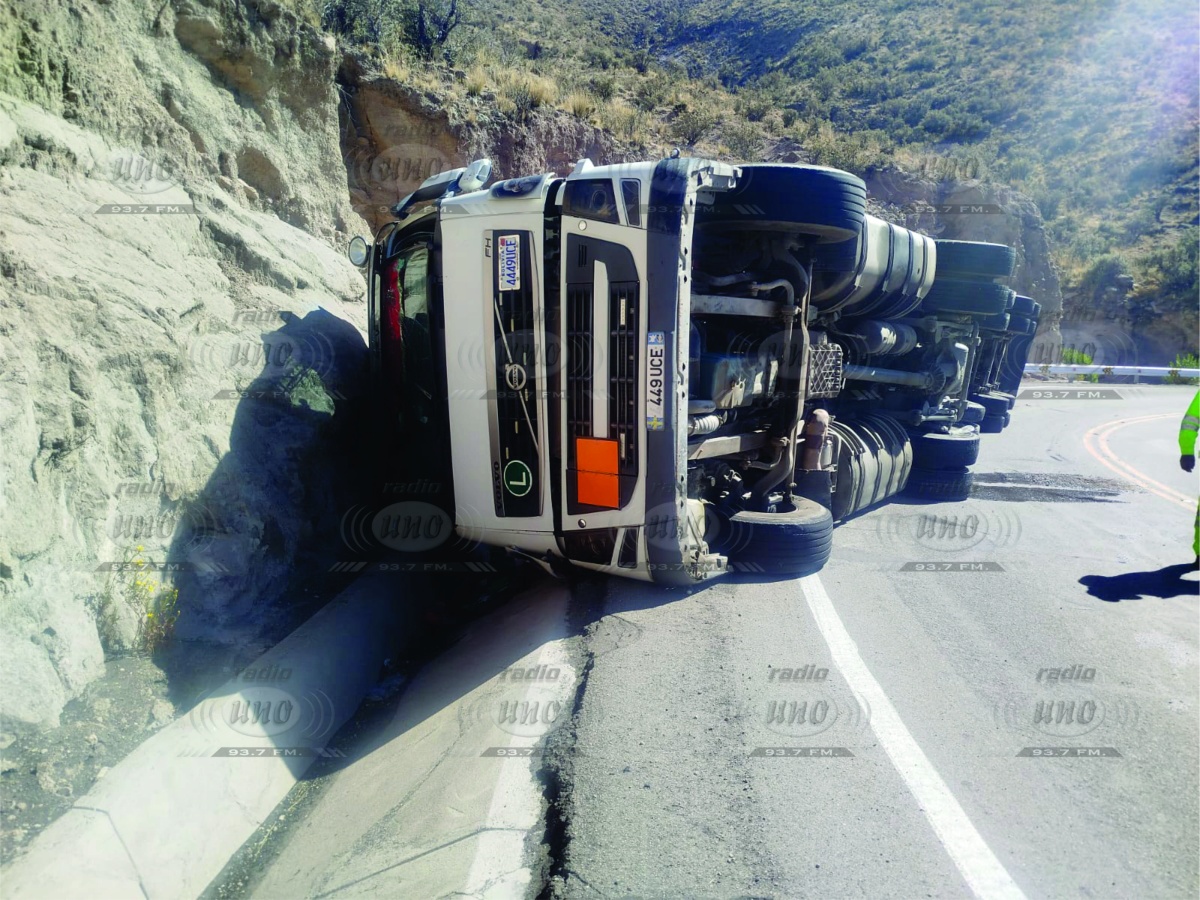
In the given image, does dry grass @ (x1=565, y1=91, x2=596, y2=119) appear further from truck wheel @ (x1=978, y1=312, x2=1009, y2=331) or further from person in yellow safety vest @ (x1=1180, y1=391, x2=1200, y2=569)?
person in yellow safety vest @ (x1=1180, y1=391, x2=1200, y2=569)

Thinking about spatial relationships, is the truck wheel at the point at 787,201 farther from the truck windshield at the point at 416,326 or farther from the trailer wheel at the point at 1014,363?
the trailer wheel at the point at 1014,363

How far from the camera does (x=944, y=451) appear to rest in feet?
30.9

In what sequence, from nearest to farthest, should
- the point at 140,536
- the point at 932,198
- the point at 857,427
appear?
1. the point at 140,536
2. the point at 857,427
3. the point at 932,198

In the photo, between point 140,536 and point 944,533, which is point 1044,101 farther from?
point 140,536

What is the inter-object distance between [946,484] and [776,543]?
4264 millimetres

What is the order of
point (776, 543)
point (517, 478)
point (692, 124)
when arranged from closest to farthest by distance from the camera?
point (517, 478) → point (776, 543) → point (692, 124)

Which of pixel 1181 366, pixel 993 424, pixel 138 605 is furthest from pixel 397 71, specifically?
pixel 1181 366

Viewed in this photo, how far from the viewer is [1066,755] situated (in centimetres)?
384

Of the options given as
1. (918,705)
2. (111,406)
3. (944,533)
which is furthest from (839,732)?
(944,533)

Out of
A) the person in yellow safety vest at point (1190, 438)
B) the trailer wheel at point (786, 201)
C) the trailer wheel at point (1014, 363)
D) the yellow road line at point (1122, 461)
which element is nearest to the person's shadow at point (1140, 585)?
the person in yellow safety vest at point (1190, 438)

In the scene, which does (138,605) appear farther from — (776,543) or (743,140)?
(743,140)

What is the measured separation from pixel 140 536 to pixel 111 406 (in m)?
0.70

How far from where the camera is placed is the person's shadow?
6.21 meters

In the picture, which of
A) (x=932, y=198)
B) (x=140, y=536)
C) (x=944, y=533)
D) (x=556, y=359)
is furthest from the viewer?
(x=932, y=198)
